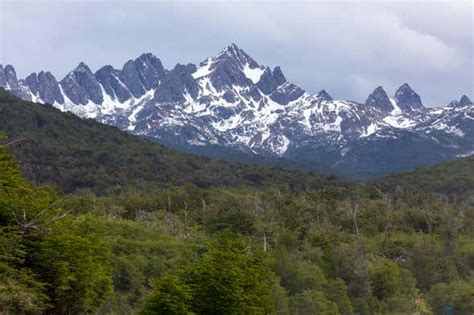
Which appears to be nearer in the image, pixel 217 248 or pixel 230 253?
pixel 230 253

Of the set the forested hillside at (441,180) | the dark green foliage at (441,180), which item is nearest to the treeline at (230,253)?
the dark green foliage at (441,180)

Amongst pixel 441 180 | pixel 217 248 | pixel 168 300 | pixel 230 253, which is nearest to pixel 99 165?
pixel 441 180

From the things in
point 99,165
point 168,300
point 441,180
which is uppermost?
point 99,165

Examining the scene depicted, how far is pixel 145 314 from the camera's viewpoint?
123 feet

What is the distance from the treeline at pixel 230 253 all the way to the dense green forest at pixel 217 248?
12cm

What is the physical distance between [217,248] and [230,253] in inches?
82.7

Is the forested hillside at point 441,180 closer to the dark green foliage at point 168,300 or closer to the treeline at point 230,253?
the treeline at point 230,253

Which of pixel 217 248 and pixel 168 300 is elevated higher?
pixel 217 248

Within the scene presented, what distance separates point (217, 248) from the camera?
4541 cm

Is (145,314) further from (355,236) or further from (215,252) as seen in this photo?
(355,236)

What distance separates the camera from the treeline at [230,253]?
34156 mm

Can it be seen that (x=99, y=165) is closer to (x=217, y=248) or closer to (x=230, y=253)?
(x=217, y=248)

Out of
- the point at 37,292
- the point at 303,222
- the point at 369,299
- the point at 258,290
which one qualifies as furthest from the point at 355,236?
the point at 37,292

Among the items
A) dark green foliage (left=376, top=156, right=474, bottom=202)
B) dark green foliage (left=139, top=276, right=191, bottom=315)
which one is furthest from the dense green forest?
dark green foliage (left=376, top=156, right=474, bottom=202)
